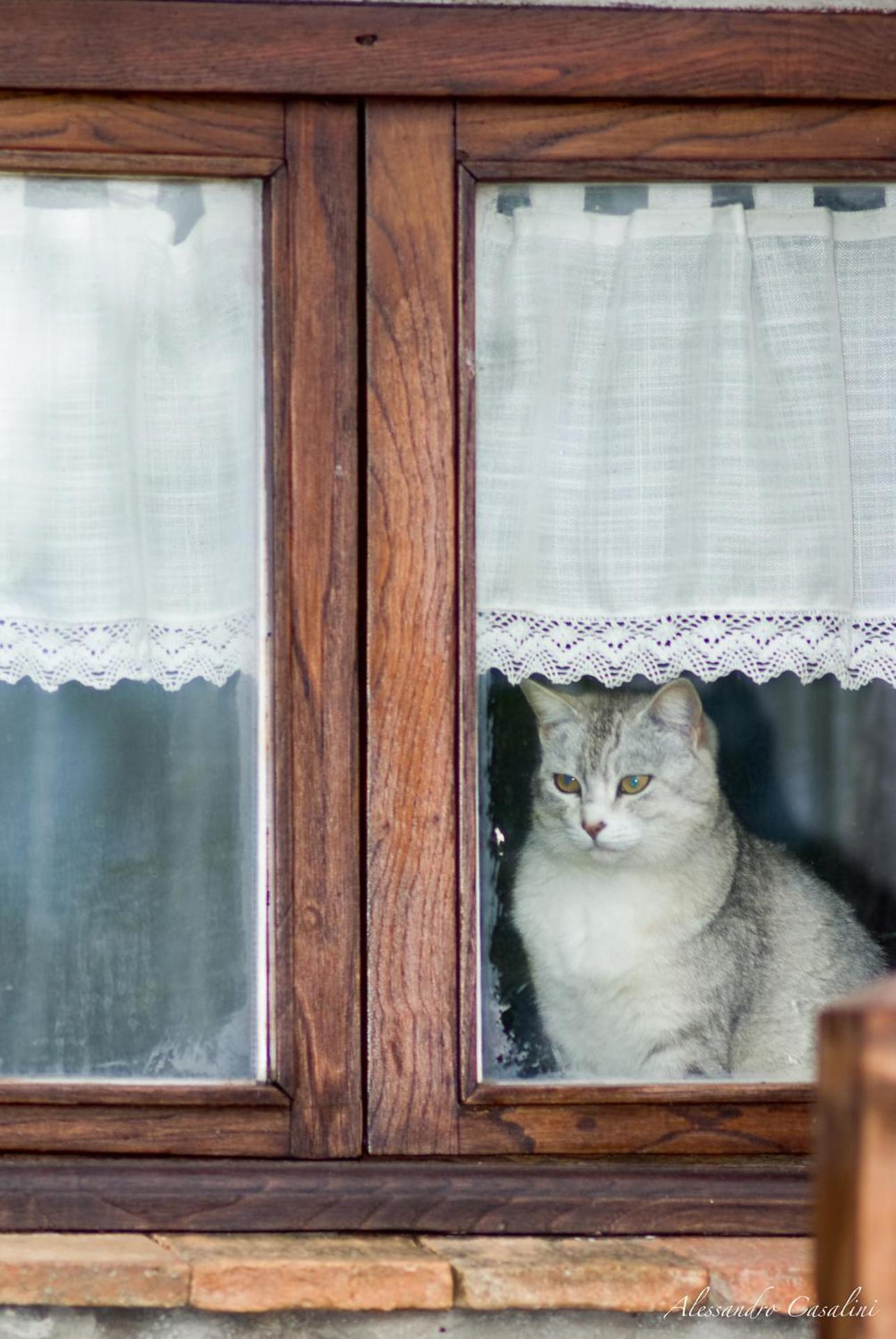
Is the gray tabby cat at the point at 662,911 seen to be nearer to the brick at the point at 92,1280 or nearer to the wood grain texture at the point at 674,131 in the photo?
the brick at the point at 92,1280

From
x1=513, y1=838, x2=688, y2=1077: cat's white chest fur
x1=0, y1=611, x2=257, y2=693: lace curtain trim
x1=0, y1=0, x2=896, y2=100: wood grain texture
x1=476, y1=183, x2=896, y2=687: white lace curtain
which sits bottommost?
x1=513, y1=838, x2=688, y2=1077: cat's white chest fur

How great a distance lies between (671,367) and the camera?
6.52ft

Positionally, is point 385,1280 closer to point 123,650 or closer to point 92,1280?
point 92,1280

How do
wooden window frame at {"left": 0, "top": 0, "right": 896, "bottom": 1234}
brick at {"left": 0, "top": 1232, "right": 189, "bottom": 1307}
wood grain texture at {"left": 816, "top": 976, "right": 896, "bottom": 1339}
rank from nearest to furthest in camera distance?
wood grain texture at {"left": 816, "top": 976, "right": 896, "bottom": 1339}
brick at {"left": 0, "top": 1232, "right": 189, "bottom": 1307}
wooden window frame at {"left": 0, "top": 0, "right": 896, "bottom": 1234}

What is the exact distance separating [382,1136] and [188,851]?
1.40 ft

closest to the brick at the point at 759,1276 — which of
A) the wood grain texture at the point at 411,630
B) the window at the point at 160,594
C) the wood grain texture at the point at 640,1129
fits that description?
the wood grain texture at the point at 640,1129

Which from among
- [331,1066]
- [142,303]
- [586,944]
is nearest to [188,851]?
[331,1066]

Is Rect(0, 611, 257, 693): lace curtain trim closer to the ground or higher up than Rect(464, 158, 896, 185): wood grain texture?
closer to the ground

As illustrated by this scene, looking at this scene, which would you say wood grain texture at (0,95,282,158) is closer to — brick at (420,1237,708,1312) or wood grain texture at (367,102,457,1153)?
wood grain texture at (367,102,457,1153)

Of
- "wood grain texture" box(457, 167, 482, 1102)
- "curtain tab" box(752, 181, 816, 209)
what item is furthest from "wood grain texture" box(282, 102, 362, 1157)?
"curtain tab" box(752, 181, 816, 209)

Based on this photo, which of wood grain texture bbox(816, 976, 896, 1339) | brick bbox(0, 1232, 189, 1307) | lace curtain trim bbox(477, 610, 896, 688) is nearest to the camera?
wood grain texture bbox(816, 976, 896, 1339)

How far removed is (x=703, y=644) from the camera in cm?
196

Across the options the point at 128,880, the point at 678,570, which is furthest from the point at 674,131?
the point at 128,880

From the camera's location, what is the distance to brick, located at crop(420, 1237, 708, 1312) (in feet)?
5.68
